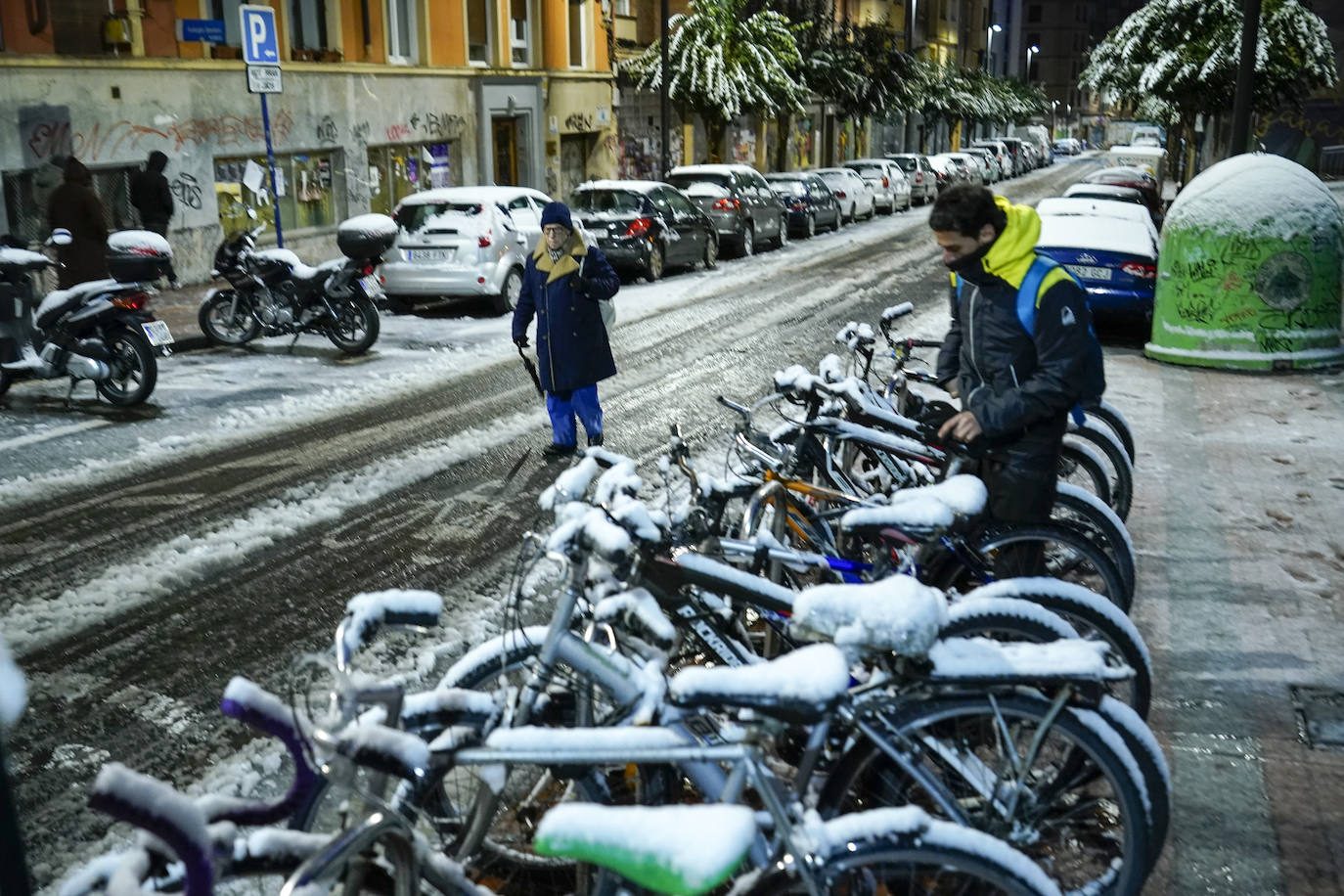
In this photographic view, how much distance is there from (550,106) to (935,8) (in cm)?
5097

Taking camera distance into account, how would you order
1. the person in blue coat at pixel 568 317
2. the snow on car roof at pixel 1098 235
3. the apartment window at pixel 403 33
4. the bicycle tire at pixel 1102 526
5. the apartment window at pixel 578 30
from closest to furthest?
1. the bicycle tire at pixel 1102 526
2. the person in blue coat at pixel 568 317
3. the snow on car roof at pixel 1098 235
4. the apartment window at pixel 403 33
5. the apartment window at pixel 578 30

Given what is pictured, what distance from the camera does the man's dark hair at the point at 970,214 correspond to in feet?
14.9

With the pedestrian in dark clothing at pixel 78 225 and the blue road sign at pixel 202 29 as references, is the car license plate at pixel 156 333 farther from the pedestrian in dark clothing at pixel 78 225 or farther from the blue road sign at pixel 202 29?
the blue road sign at pixel 202 29

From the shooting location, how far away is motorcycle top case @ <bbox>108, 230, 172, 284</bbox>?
34.8 feet

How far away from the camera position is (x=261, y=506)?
25.0 ft

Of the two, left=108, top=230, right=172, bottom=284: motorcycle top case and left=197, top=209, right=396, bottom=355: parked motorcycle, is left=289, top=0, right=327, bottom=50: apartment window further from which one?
left=108, top=230, right=172, bottom=284: motorcycle top case

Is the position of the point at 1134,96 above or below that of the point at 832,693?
above

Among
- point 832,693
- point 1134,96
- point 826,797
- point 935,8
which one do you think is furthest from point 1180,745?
point 935,8

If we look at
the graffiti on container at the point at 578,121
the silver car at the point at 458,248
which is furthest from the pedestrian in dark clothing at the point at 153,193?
the graffiti on container at the point at 578,121

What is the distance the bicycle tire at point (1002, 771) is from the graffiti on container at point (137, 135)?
15.6 m

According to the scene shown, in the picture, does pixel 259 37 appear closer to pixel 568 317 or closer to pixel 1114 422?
pixel 568 317

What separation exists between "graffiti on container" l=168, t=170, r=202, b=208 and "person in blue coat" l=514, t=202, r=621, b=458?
11.4 m

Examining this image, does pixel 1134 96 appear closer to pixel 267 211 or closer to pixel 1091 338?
pixel 267 211

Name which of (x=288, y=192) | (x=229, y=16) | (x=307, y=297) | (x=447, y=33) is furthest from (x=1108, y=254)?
(x=447, y=33)
